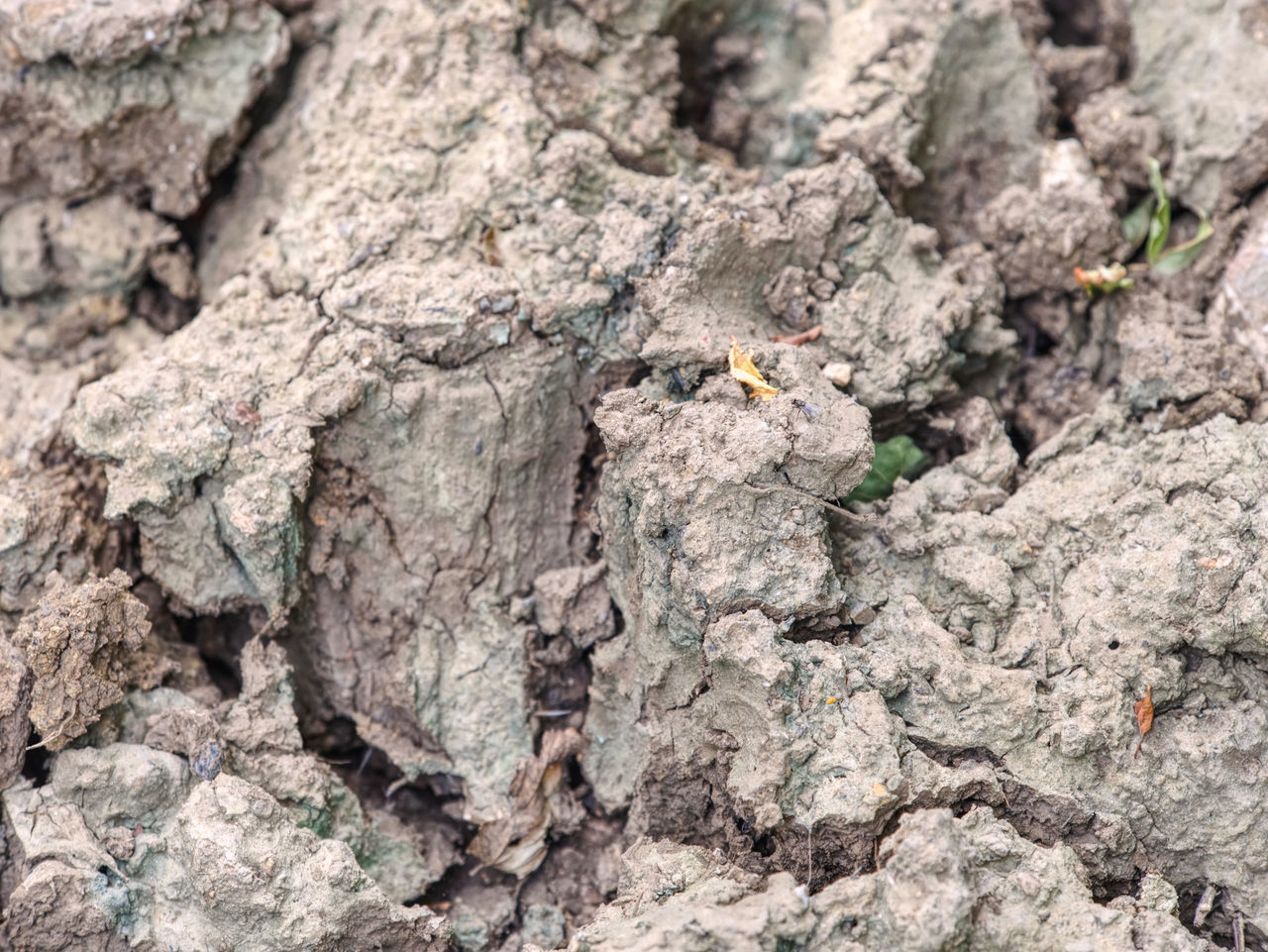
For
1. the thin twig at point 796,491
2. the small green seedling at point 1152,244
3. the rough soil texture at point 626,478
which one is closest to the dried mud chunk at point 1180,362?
the rough soil texture at point 626,478

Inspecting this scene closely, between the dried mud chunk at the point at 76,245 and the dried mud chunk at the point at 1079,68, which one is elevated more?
the dried mud chunk at the point at 76,245

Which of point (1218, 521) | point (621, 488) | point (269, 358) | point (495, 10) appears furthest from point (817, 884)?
point (495, 10)

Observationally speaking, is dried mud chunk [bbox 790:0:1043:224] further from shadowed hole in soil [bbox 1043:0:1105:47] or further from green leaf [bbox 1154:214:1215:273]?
green leaf [bbox 1154:214:1215:273]

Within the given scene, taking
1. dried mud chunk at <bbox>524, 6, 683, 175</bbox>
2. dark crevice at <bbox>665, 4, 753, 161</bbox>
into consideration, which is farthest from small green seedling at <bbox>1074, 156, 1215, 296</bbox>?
dried mud chunk at <bbox>524, 6, 683, 175</bbox>

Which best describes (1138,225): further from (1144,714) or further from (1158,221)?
(1144,714)

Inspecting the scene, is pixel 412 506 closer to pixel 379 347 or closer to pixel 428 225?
pixel 379 347

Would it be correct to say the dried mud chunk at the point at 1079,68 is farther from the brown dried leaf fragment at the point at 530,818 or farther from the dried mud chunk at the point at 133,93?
the brown dried leaf fragment at the point at 530,818
